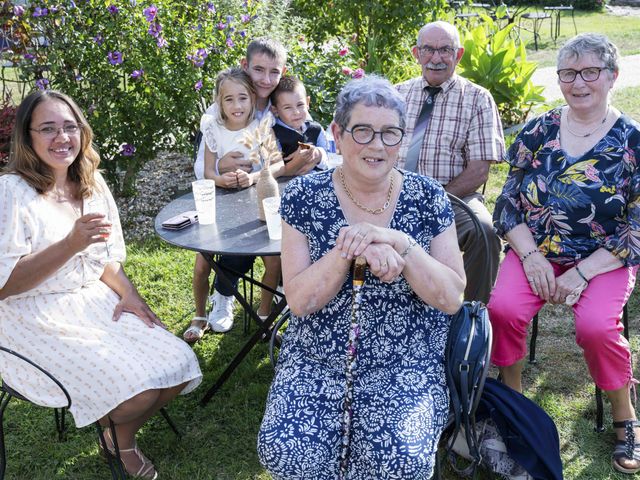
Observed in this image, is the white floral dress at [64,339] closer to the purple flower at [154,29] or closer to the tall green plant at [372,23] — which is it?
the purple flower at [154,29]

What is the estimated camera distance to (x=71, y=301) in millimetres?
2713

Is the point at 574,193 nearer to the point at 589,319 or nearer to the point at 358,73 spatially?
the point at 589,319

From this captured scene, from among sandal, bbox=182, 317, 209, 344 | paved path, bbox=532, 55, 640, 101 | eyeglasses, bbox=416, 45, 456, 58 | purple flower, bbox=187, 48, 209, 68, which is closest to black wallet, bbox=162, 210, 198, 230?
sandal, bbox=182, 317, 209, 344

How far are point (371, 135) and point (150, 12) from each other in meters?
3.11

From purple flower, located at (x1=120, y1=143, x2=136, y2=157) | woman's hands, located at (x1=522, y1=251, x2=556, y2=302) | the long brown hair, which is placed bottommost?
woman's hands, located at (x1=522, y1=251, x2=556, y2=302)

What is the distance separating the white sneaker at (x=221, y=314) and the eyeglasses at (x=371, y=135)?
1.88 metres

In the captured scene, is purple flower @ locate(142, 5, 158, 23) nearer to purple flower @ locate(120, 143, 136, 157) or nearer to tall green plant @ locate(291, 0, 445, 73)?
purple flower @ locate(120, 143, 136, 157)

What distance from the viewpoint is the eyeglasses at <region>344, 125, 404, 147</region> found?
7.71 ft

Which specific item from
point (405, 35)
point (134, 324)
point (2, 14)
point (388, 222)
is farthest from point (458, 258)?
point (405, 35)

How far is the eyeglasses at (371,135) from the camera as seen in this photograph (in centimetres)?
235

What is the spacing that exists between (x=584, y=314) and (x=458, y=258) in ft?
2.46

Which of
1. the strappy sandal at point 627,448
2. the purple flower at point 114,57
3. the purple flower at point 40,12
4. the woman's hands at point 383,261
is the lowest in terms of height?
the strappy sandal at point 627,448

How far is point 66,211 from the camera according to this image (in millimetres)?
2740

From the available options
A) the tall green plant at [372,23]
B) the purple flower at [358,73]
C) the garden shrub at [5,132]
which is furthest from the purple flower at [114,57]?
the tall green plant at [372,23]
